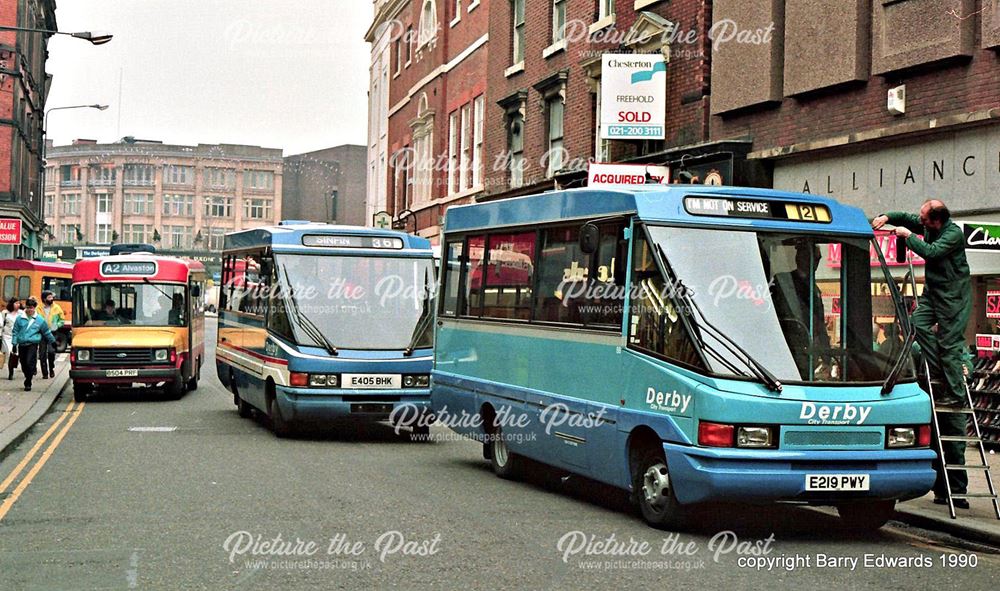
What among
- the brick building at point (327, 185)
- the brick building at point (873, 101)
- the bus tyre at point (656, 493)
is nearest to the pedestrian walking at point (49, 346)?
the brick building at point (873, 101)

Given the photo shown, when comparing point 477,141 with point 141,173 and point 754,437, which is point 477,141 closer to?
point 754,437

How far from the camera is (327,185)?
129000 millimetres

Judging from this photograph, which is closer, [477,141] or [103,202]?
[477,141]

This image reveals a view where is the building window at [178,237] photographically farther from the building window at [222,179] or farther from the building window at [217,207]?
the building window at [222,179]

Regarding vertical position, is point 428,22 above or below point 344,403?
above

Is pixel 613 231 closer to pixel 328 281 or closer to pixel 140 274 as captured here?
pixel 328 281

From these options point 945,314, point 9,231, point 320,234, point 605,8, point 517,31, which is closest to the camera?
Result: point 945,314

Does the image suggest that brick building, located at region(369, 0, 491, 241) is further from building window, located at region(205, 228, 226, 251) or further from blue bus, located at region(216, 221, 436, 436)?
building window, located at region(205, 228, 226, 251)

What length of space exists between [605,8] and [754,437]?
761 inches

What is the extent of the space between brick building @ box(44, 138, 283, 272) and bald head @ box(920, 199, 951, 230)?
123 meters

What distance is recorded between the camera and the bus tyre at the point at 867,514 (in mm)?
9914

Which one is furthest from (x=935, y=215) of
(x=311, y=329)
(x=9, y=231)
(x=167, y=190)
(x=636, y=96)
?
(x=167, y=190)

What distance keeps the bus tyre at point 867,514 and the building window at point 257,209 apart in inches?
4864

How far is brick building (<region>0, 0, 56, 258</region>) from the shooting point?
53781 mm
